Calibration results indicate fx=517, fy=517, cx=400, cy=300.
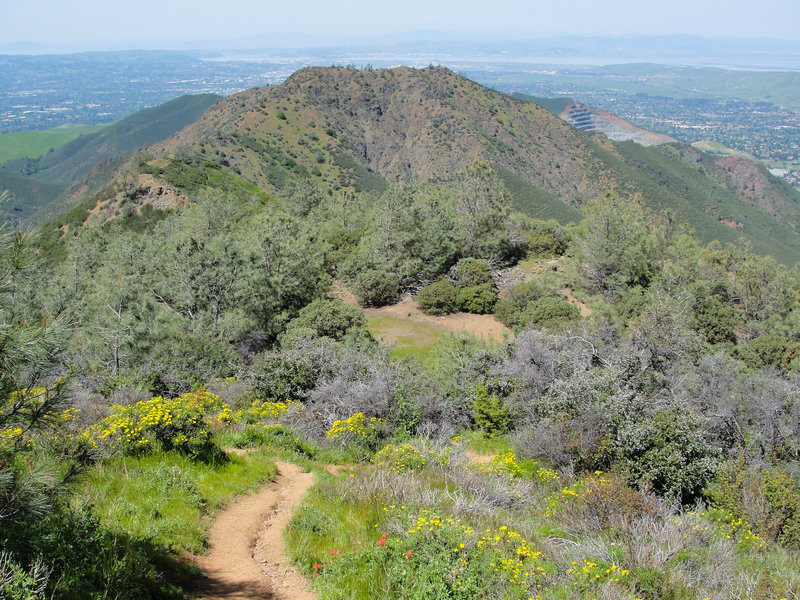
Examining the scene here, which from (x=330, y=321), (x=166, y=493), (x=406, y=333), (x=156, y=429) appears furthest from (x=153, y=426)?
(x=406, y=333)

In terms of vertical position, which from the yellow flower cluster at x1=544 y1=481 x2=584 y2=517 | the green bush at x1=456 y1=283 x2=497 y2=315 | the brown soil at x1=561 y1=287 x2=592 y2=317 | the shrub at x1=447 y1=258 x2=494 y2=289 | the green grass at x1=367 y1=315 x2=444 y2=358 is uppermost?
the yellow flower cluster at x1=544 y1=481 x2=584 y2=517

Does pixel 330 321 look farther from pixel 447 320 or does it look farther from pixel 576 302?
pixel 576 302

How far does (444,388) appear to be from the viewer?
40.2 feet

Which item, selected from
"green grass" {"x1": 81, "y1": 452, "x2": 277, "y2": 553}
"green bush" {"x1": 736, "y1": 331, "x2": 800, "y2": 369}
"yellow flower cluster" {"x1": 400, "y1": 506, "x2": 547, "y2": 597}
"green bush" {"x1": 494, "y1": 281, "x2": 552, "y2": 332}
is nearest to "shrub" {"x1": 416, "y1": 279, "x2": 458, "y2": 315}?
"green bush" {"x1": 494, "y1": 281, "x2": 552, "y2": 332}

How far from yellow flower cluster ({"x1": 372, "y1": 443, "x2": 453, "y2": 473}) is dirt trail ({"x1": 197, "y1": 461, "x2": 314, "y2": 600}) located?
113 centimetres

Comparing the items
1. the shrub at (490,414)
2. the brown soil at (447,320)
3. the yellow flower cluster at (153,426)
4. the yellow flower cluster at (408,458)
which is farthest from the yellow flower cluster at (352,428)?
the brown soil at (447,320)

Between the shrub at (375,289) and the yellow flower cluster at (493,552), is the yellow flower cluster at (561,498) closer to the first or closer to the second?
the yellow flower cluster at (493,552)

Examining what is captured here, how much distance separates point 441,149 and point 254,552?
95944 millimetres

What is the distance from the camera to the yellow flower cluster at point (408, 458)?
707cm

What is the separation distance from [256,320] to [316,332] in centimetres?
329

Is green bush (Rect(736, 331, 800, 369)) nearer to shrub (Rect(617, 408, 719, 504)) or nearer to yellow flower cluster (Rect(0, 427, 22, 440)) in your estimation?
shrub (Rect(617, 408, 719, 504))

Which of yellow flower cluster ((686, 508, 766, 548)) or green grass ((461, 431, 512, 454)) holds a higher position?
yellow flower cluster ((686, 508, 766, 548))

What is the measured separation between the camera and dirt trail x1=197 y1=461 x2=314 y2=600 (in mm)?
4508

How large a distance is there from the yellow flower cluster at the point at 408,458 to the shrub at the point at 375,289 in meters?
15.8
